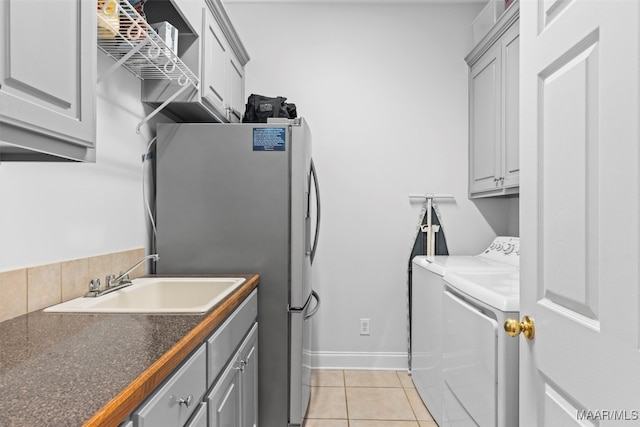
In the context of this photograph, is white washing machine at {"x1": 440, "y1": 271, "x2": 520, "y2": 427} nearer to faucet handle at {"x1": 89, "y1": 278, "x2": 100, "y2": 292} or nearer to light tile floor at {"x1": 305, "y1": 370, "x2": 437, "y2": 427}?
light tile floor at {"x1": 305, "y1": 370, "x2": 437, "y2": 427}

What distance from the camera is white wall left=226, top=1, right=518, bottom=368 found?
3158 millimetres

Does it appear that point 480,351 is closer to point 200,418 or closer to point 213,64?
point 200,418

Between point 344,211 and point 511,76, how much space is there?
1.45 meters

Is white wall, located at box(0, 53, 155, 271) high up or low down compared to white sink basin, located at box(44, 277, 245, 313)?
up

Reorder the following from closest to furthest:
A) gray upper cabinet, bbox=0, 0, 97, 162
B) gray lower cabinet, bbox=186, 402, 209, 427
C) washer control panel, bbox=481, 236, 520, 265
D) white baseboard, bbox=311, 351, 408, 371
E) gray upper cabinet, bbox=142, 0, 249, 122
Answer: gray upper cabinet, bbox=0, 0, 97, 162, gray lower cabinet, bbox=186, 402, 209, 427, gray upper cabinet, bbox=142, 0, 249, 122, washer control panel, bbox=481, 236, 520, 265, white baseboard, bbox=311, 351, 408, 371

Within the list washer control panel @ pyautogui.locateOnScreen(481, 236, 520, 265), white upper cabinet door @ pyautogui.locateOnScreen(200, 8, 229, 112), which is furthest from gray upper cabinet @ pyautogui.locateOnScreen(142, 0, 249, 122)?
washer control panel @ pyautogui.locateOnScreen(481, 236, 520, 265)

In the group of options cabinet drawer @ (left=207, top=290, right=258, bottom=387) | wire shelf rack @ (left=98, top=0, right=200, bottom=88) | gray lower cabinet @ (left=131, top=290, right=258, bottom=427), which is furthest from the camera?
wire shelf rack @ (left=98, top=0, right=200, bottom=88)

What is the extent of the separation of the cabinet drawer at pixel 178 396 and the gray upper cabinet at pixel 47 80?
0.58 metres

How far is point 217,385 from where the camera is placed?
1348 millimetres

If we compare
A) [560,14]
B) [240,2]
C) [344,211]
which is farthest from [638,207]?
[240,2]

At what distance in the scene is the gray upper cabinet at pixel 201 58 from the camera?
1.89 meters

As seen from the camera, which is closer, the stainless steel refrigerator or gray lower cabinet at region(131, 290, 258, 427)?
gray lower cabinet at region(131, 290, 258, 427)

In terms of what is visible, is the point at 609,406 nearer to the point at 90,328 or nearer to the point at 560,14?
the point at 560,14

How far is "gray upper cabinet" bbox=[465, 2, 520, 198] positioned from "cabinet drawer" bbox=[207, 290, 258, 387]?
1720mm
